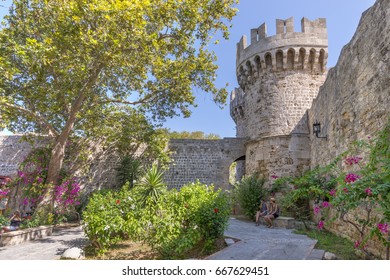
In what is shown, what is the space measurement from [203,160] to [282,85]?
6099 millimetres

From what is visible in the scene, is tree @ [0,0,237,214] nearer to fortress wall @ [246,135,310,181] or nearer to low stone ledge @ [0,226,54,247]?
low stone ledge @ [0,226,54,247]

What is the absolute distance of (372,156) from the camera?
4.04m

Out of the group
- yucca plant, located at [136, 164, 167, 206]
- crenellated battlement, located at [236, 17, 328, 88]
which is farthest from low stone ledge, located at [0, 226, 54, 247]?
crenellated battlement, located at [236, 17, 328, 88]

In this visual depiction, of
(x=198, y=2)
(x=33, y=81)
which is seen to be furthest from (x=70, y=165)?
(x=198, y=2)

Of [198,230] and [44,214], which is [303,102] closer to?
[198,230]

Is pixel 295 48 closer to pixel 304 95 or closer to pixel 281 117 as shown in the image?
pixel 304 95

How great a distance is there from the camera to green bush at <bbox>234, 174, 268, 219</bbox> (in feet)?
34.6

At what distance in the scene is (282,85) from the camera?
1275 cm

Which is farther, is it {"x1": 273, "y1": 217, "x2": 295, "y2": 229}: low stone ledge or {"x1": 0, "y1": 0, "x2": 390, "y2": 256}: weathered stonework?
{"x1": 273, "y1": 217, "x2": 295, "y2": 229}: low stone ledge

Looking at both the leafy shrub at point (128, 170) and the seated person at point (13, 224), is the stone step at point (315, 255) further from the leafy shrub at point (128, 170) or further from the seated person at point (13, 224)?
the leafy shrub at point (128, 170)

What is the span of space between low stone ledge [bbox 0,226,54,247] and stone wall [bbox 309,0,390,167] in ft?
29.3

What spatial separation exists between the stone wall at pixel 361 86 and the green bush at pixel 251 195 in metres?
3.03

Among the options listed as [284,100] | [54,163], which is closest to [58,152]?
[54,163]

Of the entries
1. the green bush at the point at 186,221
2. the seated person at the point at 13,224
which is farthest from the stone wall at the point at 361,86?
the seated person at the point at 13,224
